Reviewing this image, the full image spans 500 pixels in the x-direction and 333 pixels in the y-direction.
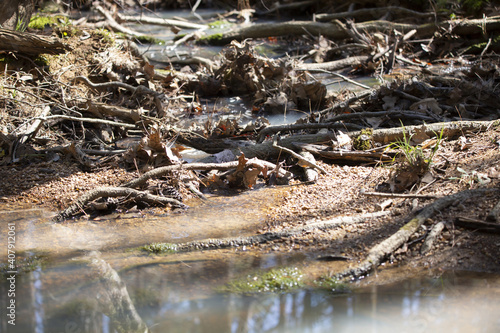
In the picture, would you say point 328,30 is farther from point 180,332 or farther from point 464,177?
point 180,332

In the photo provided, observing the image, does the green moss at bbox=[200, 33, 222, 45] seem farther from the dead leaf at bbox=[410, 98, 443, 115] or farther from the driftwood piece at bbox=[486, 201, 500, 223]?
the driftwood piece at bbox=[486, 201, 500, 223]

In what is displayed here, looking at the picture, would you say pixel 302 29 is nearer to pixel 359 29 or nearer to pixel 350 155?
pixel 359 29

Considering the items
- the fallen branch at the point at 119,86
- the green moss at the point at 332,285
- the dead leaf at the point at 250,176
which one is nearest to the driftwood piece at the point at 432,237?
the green moss at the point at 332,285

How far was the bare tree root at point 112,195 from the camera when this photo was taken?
403 centimetres

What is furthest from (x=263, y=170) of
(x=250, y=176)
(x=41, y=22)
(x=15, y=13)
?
(x=41, y=22)

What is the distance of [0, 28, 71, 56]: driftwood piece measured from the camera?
226 inches

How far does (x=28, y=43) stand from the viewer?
19.1ft

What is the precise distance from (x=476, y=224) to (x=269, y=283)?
155cm

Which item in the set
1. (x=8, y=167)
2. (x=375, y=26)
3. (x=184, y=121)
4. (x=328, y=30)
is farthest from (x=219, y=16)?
(x=8, y=167)

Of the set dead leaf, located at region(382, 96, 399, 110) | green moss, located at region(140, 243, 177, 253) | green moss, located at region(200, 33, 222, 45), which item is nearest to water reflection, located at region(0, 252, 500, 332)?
green moss, located at region(140, 243, 177, 253)

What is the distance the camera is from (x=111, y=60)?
23.5 feet

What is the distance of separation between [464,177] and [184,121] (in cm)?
429

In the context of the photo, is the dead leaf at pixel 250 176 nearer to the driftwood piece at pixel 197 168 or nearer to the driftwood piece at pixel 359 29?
the driftwood piece at pixel 197 168

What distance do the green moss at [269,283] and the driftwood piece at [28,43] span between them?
448cm
